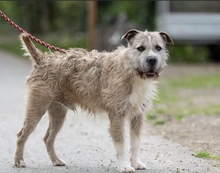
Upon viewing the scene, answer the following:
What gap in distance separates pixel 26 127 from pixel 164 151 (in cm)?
227

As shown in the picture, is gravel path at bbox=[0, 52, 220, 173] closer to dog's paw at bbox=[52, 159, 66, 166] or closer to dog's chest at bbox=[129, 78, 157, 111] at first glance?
dog's paw at bbox=[52, 159, 66, 166]

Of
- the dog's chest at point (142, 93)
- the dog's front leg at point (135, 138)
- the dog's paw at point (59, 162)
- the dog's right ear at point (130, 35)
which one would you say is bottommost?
the dog's paw at point (59, 162)

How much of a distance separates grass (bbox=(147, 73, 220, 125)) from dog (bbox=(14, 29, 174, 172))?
419 cm

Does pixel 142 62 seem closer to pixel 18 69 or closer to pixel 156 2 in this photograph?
pixel 18 69

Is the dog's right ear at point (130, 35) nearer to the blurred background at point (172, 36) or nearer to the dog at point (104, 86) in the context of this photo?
the dog at point (104, 86)

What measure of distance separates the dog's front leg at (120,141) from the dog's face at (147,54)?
2.18 feet

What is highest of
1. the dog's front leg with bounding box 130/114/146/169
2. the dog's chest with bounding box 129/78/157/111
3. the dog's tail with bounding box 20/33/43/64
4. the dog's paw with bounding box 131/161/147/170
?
the dog's tail with bounding box 20/33/43/64

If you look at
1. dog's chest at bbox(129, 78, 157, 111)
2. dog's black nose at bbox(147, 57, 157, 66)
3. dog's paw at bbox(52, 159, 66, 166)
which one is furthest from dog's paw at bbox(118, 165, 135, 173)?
dog's black nose at bbox(147, 57, 157, 66)

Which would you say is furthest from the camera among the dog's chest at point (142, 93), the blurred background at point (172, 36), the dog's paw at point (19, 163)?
the blurred background at point (172, 36)

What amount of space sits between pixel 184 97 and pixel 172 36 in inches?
406

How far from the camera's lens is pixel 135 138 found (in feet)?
27.6

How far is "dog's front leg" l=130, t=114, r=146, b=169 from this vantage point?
328 inches

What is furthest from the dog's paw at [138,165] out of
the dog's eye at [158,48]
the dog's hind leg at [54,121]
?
the dog's eye at [158,48]

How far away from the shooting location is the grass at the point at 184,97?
13.7 metres
